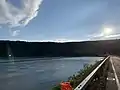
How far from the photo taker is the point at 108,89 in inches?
380

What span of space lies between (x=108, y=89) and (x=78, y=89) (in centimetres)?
601

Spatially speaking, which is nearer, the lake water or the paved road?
the paved road

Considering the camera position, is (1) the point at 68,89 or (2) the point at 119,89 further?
(2) the point at 119,89

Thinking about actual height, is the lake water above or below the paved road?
below

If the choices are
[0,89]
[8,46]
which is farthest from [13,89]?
[8,46]

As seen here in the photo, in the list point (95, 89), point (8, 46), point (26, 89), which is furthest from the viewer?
point (8, 46)

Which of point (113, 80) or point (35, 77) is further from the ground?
point (113, 80)

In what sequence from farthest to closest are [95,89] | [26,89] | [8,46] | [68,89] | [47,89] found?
[8,46] → [26,89] → [47,89] → [95,89] → [68,89]

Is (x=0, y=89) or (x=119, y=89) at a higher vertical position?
(x=119, y=89)

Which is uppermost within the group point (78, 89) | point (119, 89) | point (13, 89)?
point (78, 89)

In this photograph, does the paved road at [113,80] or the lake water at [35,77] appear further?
the lake water at [35,77]

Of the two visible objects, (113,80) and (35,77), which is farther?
(35,77)

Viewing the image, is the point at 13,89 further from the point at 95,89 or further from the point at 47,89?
the point at 95,89

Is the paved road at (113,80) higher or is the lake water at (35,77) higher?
the paved road at (113,80)
